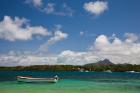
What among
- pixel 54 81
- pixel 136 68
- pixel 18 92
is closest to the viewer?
pixel 18 92

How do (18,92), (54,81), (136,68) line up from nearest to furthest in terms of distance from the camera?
(18,92) → (54,81) → (136,68)

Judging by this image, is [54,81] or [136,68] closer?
[54,81]

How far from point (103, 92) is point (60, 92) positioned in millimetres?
4603

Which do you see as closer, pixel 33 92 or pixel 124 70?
pixel 33 92

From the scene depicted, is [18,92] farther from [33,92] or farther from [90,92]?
[90,92]

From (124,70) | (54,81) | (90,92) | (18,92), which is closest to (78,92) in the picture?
(90,92)

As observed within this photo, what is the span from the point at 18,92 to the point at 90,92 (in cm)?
763

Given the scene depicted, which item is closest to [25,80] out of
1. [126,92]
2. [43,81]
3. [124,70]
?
→ [43,81]

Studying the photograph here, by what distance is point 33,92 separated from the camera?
30.2 metres

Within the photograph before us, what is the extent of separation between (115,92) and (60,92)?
5.93 m

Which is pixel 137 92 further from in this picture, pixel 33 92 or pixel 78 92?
pixel 33 92

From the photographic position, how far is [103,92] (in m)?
30.4

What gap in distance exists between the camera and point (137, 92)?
102 feet

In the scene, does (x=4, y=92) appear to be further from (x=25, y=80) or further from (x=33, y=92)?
(x=25, y=80)
